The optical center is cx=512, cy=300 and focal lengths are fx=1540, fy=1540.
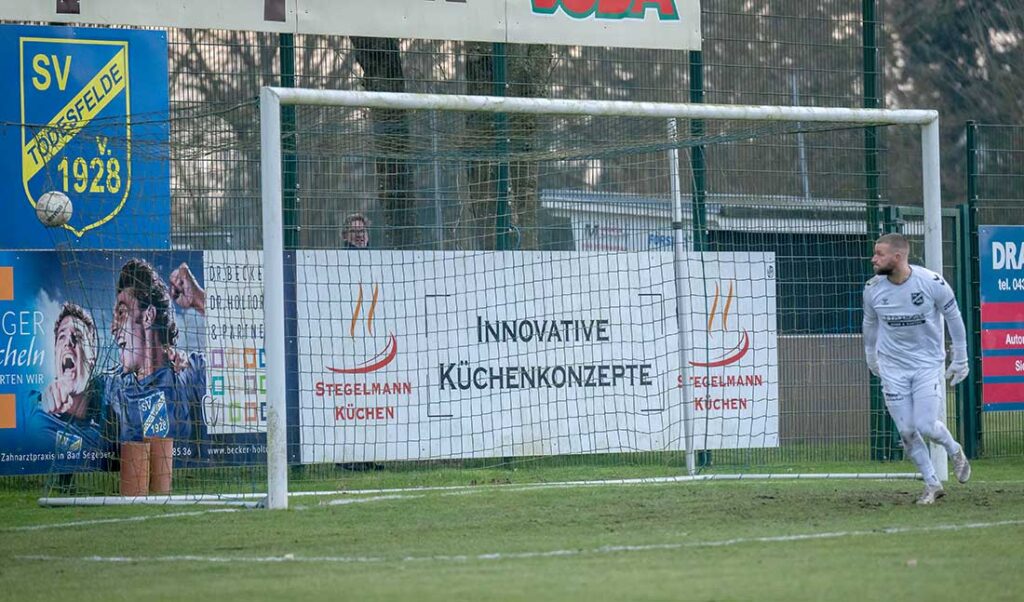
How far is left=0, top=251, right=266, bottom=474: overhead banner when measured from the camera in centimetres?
1327

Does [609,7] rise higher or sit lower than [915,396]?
higher

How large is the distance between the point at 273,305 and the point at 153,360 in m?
2.77

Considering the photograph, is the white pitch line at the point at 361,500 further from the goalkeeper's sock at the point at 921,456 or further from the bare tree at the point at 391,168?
the goalkeeper's sock at the point at 921,456

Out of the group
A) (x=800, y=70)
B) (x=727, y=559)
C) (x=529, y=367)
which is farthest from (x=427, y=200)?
(x=727, y=559)

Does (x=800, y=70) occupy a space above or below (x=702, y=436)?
above

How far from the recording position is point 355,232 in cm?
1426

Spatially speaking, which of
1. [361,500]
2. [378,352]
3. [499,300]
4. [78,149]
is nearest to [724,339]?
[499,300]

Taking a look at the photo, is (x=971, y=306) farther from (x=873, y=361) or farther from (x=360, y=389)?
(x=360, y=389)

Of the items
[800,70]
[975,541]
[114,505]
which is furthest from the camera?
[800,70]

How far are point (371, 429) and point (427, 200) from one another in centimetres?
233

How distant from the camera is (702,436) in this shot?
580 inches

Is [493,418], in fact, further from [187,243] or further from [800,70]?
[800,70]

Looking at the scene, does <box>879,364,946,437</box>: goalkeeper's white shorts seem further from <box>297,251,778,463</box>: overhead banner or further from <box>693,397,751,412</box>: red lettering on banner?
<box>693,397,751,412</box>: red lettering on banner

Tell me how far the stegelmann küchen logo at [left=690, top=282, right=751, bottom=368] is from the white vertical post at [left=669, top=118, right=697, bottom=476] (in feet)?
1.52
